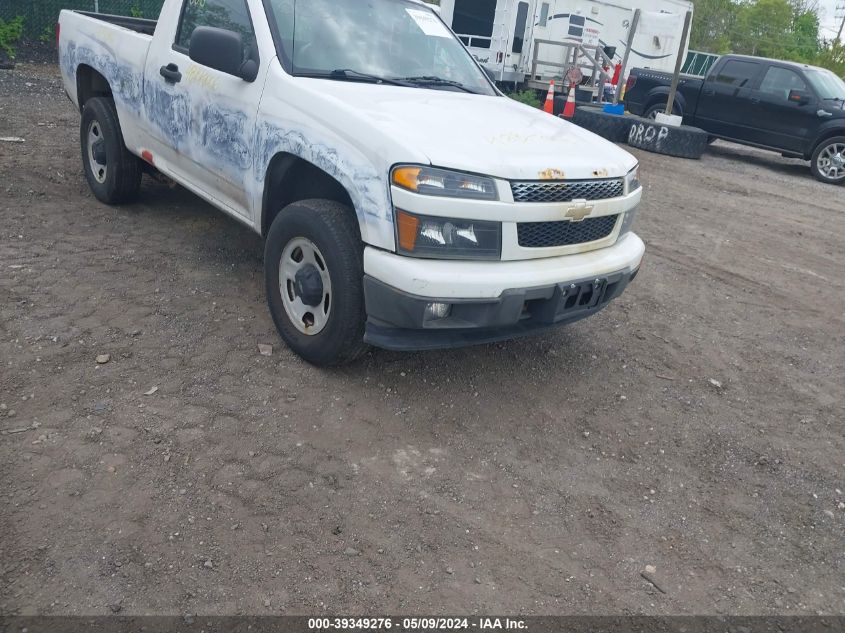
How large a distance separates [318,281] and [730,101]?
11.5 metres

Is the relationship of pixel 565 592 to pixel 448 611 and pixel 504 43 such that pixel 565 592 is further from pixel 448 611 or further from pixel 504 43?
pixel 504 43

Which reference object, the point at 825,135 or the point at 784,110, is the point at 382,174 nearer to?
the point at 825,135

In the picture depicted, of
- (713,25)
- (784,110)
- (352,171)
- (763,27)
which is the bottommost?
(352,171)

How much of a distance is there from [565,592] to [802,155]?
11673 mm

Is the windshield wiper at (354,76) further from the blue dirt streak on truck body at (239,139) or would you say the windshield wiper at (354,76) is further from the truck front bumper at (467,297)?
the truck front bumper at (467,297)

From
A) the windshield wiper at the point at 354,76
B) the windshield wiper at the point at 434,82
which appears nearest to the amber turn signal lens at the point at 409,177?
the windshield wiper at the point at 354,76

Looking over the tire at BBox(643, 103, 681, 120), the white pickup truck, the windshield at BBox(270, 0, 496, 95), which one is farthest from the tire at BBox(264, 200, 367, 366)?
the tire at BBox(643, 103, 681, 120)

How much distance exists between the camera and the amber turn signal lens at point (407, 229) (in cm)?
295

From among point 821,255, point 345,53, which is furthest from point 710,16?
point 345,53

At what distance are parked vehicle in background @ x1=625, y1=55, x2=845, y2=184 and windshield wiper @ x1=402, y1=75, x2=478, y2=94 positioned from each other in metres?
9.55

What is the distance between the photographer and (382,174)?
9.86 ft

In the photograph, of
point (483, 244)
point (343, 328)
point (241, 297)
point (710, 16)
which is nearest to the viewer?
point (483, 244)

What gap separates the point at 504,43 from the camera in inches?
622

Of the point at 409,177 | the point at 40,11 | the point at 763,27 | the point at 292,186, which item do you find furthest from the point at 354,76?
the point at 763,27
